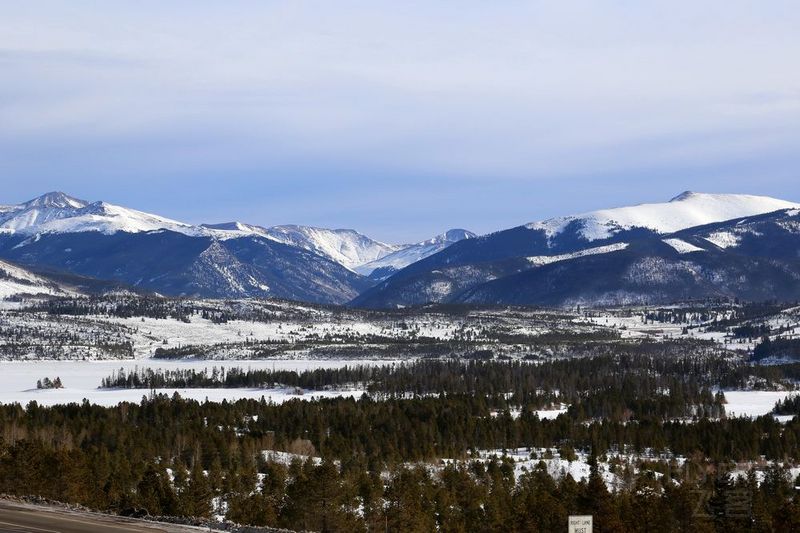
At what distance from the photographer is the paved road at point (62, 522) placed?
64.4 metres

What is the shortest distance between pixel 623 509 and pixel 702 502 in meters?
16.3

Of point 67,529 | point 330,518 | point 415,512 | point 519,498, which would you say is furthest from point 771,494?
point 67,529

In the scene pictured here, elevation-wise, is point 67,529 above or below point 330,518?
above

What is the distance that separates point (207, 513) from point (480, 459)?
8046 centimetres

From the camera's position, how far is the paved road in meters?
64.4

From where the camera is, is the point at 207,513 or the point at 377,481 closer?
the point at 207,513

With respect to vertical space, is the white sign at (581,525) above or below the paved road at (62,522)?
above

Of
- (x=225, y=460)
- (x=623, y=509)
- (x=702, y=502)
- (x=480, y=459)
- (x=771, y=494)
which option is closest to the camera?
(x=623, y=509)

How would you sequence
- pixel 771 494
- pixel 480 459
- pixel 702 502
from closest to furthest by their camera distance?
1. pixel 702 502
2. pixel 771 494
3. pixel 480 459

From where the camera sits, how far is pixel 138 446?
173500 millimetres

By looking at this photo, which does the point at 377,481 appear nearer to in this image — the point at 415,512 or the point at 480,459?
the point at 415,512

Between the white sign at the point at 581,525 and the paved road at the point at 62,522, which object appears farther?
the paved road at the point at 62,522

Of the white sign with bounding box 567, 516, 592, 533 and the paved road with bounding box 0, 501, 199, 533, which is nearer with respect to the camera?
the white sign with bounding box 567, 516, 592, 533

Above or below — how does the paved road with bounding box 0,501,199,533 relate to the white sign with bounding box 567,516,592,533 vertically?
below
